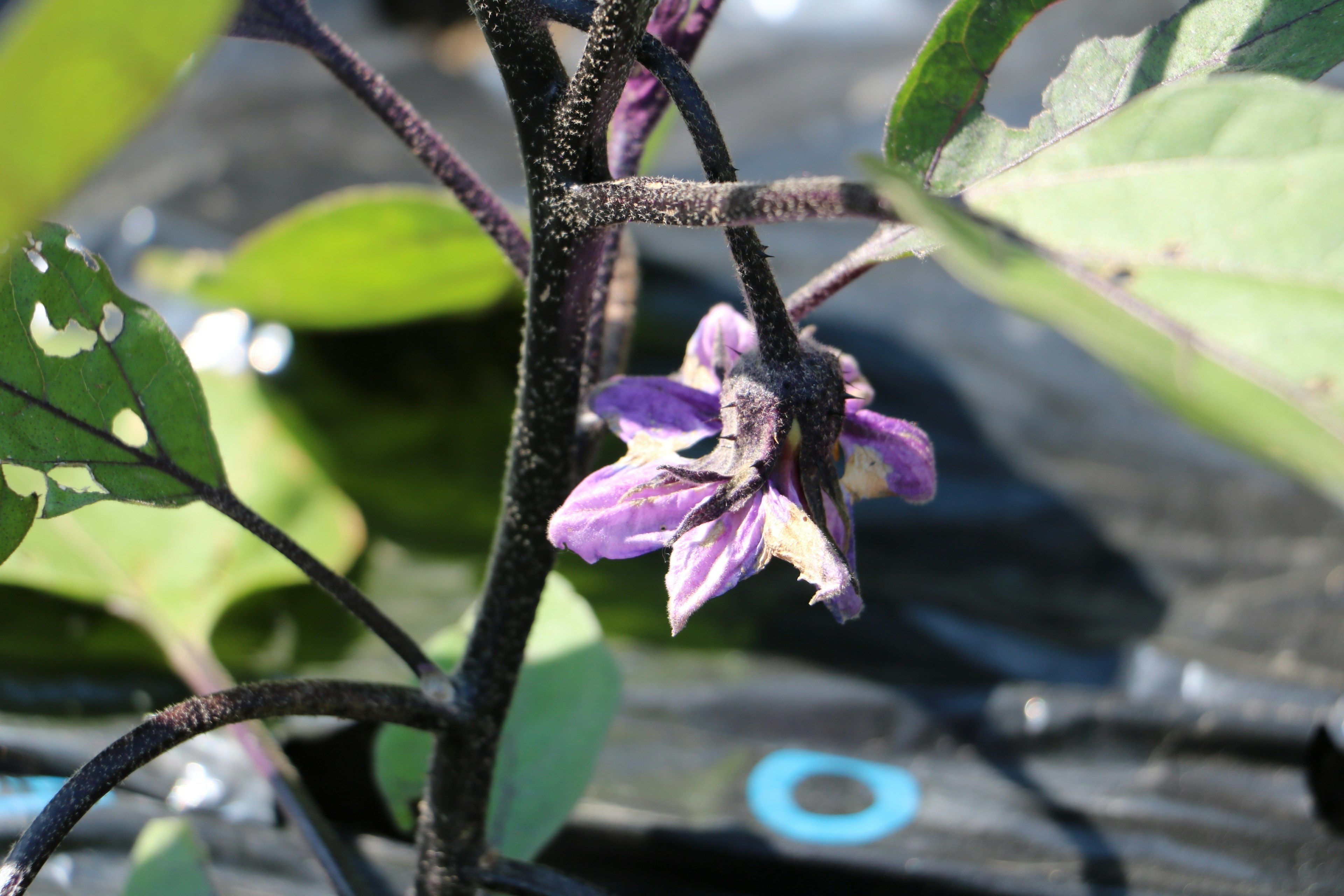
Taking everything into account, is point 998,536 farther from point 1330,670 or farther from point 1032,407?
point 1330,670

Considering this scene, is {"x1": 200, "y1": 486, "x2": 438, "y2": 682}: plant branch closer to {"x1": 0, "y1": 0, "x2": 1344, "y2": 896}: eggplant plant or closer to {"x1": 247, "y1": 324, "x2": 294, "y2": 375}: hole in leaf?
{"x1": 0, "y1": 0, "x2": 1344, "y2": 896}: eggplant plant

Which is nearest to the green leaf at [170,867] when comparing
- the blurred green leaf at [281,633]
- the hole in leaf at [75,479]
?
the hole in leaf at [75,479]

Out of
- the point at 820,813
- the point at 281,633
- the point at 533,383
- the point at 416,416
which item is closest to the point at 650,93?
the point at 533,383

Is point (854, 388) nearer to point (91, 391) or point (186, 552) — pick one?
point (91, 391)

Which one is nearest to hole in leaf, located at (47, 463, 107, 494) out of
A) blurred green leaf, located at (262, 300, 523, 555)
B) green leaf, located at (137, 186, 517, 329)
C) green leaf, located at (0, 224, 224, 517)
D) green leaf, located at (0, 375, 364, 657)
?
→ green leaf, located at (0, 224, 224, 517)

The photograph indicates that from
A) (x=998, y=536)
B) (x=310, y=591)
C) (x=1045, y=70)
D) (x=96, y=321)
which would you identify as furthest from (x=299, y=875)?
(x=1045, y=70)

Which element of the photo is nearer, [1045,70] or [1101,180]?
[1101,180]

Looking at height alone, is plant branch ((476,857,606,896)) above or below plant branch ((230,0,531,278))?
below

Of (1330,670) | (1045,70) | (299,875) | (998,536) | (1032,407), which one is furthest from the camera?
(1045,70)
